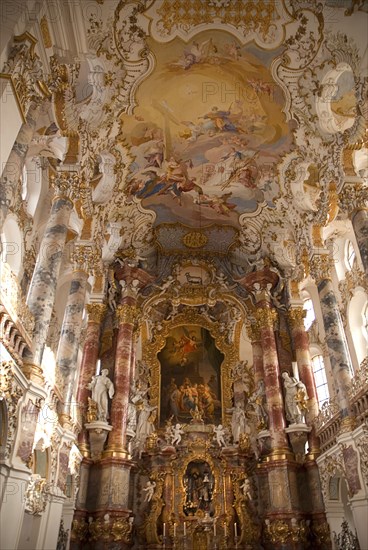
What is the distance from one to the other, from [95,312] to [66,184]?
291 inches

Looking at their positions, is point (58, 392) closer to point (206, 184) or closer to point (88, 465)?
point (88, 465)

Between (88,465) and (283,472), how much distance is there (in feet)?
22.2

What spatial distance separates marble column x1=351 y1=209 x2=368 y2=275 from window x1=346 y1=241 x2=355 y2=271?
479 cm

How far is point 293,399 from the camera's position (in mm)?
18359

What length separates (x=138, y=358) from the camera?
840 inches

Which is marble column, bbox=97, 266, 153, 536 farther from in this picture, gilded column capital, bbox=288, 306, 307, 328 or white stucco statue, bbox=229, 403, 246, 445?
gilded column capital, bbox=288, 306, 307, 328

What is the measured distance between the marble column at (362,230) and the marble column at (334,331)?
155 inches

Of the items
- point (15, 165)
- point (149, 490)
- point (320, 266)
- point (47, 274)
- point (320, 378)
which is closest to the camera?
point (15, 165)

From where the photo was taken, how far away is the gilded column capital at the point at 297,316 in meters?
20.5

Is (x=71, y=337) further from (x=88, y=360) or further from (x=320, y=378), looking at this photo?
(x=320, y=378)

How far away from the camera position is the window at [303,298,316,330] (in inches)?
838

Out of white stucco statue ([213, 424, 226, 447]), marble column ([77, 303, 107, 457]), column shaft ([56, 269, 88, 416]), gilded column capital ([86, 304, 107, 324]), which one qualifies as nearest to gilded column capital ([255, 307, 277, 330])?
white stucco statue ([213, 424, 226, 447])

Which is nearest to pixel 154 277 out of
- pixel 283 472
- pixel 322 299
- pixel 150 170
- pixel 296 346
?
pixel 150 170

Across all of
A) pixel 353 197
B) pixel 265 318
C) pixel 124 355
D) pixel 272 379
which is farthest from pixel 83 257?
pixel 353 197
